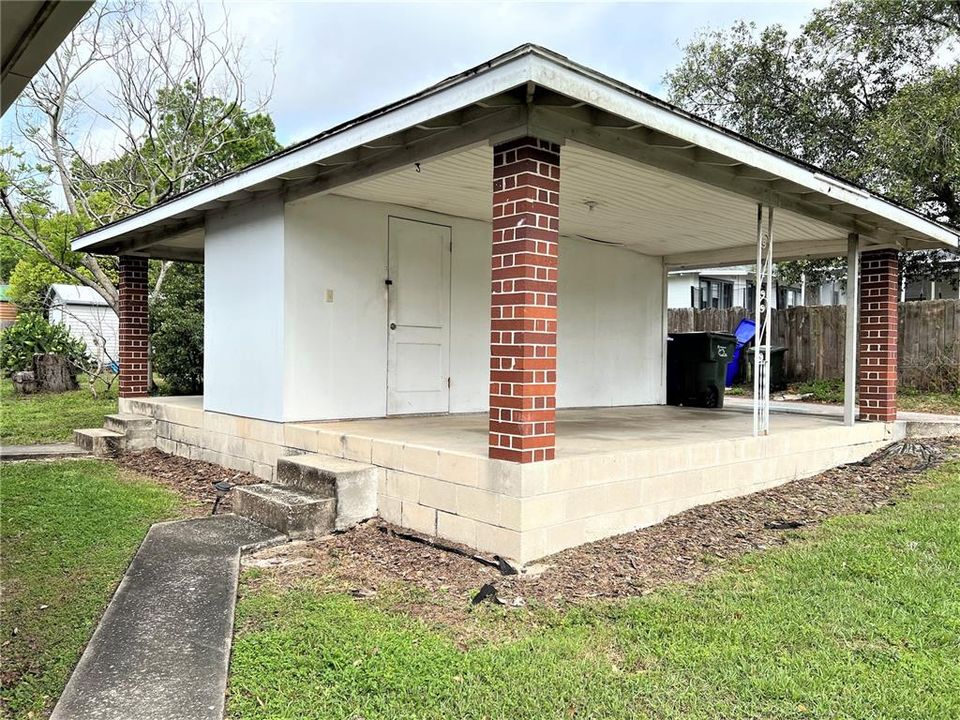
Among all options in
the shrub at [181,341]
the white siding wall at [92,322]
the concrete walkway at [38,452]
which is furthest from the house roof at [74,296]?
the concrete walkway at [38,452]

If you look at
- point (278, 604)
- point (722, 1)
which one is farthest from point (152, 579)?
point (722, 1)

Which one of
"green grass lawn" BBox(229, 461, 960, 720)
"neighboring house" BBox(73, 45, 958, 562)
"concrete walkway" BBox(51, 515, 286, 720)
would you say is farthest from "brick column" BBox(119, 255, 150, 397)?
"green grass lawn" BBox(229, 461, 960, 720)

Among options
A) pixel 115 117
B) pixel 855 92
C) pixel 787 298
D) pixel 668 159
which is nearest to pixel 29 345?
pixel 115 117

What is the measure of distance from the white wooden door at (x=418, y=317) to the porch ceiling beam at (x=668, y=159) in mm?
2935

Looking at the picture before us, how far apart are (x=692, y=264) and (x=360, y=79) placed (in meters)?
13.8

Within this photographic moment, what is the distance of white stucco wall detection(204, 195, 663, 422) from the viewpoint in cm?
646

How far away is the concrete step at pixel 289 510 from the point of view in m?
4.82

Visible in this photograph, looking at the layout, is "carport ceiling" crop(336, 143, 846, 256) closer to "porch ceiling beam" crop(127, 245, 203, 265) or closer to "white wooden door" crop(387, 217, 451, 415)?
"white wooden door" crop(387, 217, 451, 415)

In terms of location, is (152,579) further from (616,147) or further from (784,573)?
(616,147)

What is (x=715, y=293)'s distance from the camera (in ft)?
87.0

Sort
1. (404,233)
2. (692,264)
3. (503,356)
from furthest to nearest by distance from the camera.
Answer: (692,264), (404,233), (503,356)

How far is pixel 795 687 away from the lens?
9.18ft

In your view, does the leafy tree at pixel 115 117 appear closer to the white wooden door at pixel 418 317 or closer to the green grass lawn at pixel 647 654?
the white wooden door at pixel 418 317

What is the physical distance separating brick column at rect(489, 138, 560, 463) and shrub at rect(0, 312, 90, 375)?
45.2 ft
